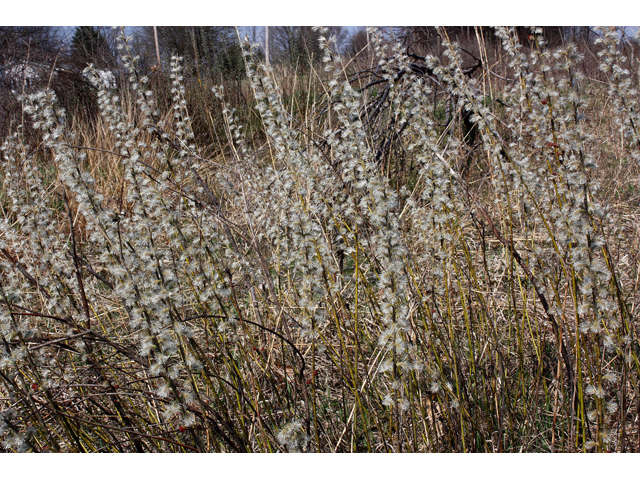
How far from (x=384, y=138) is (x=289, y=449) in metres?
3.26

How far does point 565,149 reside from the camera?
1.34 m

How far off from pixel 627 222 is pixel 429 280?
2.30m

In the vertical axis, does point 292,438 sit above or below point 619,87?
below

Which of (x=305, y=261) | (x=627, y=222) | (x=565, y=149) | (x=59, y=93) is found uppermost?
(x=59, y=93)

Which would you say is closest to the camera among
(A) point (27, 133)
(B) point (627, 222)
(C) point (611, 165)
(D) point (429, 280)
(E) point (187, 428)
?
(E) point (187, 428)

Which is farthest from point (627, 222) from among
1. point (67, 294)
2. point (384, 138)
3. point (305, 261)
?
point (67, 294)

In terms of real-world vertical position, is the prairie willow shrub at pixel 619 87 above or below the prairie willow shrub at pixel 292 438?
above

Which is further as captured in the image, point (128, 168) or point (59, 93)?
point (59, 93)

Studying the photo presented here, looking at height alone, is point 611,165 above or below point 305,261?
below

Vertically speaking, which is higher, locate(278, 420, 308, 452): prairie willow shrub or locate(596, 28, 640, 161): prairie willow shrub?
locate(596, 28, 640, 161): prairie willow shrub

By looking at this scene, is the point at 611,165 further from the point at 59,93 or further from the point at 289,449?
the point at 59,93

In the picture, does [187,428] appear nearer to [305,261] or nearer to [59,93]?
[305,261]

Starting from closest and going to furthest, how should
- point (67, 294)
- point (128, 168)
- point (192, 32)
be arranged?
point (128, 168) → point (67, 294) → point (192, 32)

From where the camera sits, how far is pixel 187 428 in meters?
1.22
